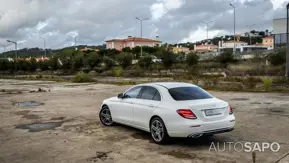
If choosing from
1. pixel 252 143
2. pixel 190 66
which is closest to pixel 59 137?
pixel 252 143

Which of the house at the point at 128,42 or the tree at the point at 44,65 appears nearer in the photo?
the tree at the point at 44,65

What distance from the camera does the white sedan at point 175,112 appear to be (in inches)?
285

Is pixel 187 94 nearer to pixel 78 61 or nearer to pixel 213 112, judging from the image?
pixel 213 112

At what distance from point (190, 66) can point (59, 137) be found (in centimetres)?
4321

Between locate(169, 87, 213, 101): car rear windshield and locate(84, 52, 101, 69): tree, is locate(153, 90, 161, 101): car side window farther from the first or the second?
locate(84, 52, 101, 69): tree

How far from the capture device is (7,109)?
49.0 feet

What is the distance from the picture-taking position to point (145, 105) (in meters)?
8.23

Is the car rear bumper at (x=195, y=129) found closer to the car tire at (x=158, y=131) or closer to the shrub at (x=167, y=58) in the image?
the car tire at (x=158, y=131)

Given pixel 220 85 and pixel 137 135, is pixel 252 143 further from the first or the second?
pixel 220 85

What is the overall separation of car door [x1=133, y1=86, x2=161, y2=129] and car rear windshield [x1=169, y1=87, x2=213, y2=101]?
15.5 inches

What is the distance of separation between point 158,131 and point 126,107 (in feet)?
5.09

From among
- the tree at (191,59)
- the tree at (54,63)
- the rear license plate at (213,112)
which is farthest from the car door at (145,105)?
the tree at (54,63)

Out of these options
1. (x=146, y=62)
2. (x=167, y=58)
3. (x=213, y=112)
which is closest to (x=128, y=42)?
(x=146, y=62)

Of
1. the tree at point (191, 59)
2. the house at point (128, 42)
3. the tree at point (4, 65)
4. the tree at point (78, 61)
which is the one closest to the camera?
the tree at point (191, 59)
